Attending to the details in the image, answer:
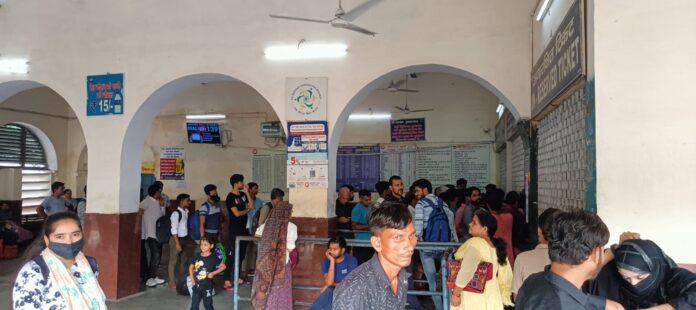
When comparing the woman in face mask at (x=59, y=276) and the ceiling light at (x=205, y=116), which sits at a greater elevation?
the ceiling light at (x=205, y=116)

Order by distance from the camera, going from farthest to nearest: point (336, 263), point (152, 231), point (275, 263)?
point (152, 231)
point (275, 263)
point (336, 263)

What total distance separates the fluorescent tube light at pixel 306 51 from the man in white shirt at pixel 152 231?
8.47 ft

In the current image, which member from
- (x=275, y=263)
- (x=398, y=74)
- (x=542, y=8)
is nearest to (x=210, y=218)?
(x=275, y=263)

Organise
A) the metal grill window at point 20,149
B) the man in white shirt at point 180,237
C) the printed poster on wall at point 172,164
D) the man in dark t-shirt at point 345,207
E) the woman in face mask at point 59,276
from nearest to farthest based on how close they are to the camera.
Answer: the woman in face mask at point 59,276
the man in dark t-shirt at point 345,207
the man in white shirt at point 180,237
the metal grill window at point 20,149
the printed poster on wall at point 172,164

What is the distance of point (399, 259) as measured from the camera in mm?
1774

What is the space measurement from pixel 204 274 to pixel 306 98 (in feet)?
6.37

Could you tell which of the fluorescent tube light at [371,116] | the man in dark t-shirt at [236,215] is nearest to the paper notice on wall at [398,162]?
the fluorescent tube light at [371,116]

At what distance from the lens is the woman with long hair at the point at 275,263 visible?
4.27 meters

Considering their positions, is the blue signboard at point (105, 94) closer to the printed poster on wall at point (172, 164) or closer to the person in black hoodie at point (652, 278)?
the printed poster on wall at point (172, 164)

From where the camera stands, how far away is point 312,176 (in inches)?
195

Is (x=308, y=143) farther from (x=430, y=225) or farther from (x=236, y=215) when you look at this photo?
(x=236, y=215)

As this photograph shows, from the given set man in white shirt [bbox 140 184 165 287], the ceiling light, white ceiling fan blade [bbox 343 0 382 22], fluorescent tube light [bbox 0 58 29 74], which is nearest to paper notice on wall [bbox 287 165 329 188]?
white ceiling fan blade [bbox 343 0 382 22]

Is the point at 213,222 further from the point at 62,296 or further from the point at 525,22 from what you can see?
the point at 525,22

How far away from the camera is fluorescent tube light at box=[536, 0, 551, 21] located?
3759mm
